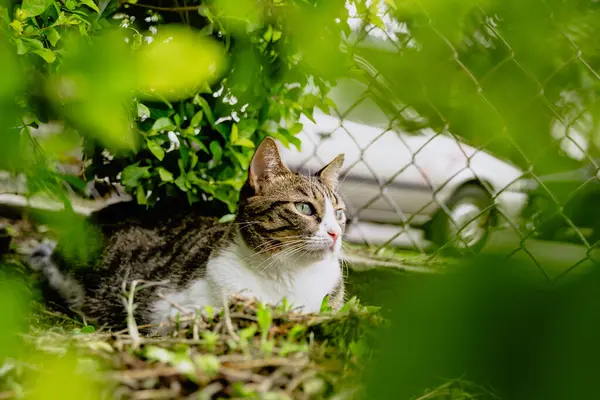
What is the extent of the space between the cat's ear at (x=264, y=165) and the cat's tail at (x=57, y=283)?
0.68 meters

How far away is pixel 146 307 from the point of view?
1.59m

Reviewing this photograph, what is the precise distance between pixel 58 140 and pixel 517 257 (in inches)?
19.6

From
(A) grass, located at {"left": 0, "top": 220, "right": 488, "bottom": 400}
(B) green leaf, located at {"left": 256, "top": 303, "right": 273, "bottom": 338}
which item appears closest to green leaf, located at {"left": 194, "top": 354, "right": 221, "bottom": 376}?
(A) grass, located at {"left": 0, "top": 220, "right": 488, "bottom": 400}

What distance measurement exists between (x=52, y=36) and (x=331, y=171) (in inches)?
39.2

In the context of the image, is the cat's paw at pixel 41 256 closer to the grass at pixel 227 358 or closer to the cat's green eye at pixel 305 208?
the cat's green eye at pixel 305 208

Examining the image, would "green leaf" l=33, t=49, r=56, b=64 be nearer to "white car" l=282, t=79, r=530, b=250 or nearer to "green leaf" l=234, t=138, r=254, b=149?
"white car" l=282, t=79, r=530, b=250

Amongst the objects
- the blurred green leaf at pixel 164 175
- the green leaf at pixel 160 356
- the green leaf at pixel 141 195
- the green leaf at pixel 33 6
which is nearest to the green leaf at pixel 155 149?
the blurred green leaf at pixel 164 175

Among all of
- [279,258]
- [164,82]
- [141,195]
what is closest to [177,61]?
[164,82]

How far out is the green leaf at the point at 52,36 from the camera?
0.96m

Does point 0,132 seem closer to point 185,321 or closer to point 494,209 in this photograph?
point 494,209

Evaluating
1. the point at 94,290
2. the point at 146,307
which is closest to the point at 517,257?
the point at 146,307

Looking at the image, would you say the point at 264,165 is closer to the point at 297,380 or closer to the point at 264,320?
the point at 264,320

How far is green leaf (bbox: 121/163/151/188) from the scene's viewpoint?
158 cm

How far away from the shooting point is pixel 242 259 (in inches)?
61.7
